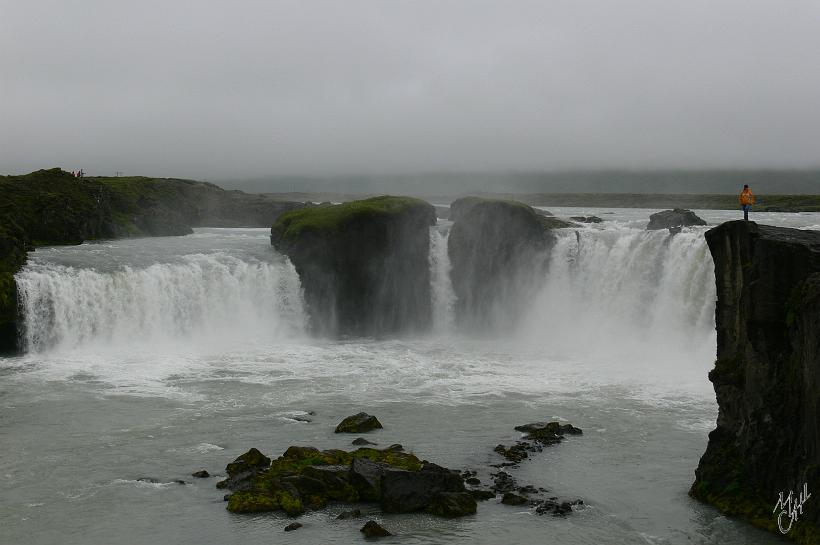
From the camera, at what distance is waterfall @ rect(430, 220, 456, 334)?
57.0m

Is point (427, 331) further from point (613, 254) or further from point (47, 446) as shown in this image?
point (47, 446)

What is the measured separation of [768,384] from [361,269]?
3643 cm

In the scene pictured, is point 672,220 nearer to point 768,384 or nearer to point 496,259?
point 496,259

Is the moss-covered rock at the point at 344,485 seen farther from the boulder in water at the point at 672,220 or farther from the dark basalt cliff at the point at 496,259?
the boulder in water at the point at 672,220

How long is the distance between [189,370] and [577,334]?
74.3 feet

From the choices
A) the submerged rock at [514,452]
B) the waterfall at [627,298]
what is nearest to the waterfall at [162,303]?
the waterfall at [627,298]

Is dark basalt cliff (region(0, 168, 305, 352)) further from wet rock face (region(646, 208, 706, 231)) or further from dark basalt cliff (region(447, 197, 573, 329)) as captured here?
wet rock face (region(646, 208, 706, 231))

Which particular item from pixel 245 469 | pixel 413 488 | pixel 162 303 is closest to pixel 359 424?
pixel 245 469

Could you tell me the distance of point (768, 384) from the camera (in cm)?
2077

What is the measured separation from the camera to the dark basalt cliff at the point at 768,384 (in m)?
19.0

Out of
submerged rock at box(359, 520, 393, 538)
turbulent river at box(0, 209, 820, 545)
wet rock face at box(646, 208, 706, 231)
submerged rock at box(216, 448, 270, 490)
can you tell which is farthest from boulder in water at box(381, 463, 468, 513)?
wet rock face at box(646, 208, 706, 231)

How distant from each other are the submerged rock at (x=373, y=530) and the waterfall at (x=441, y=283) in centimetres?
3612

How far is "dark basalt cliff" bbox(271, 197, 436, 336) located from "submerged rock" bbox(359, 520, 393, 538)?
33534 millimetres

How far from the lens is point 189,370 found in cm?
4122
